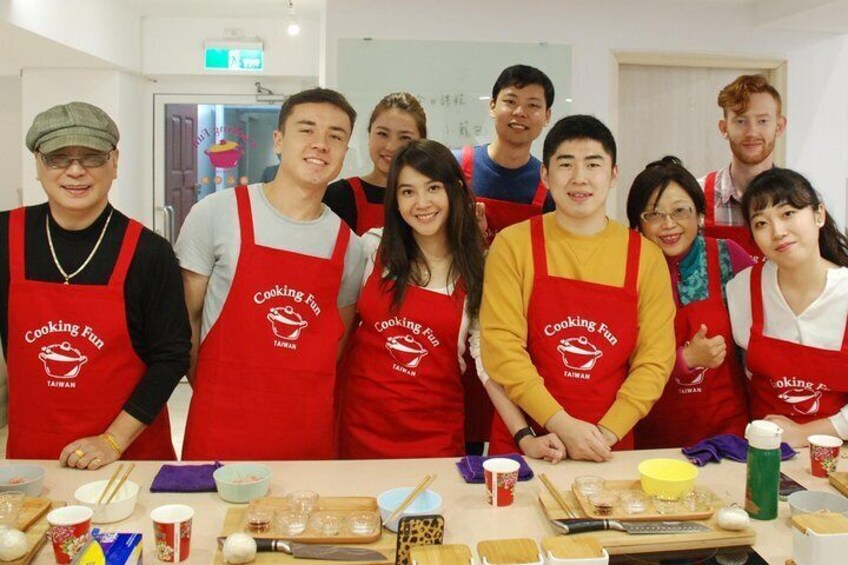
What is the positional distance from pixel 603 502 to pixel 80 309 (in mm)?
1279

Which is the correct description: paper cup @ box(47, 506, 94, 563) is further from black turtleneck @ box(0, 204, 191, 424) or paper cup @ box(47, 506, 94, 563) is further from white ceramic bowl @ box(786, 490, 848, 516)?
white ceramic bowl @ box(786, 490, 848, 516)

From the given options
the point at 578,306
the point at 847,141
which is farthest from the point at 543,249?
the point at 847,141

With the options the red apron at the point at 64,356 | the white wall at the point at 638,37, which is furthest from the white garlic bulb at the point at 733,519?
the white wall at the point at 638,37

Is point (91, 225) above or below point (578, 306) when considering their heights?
above

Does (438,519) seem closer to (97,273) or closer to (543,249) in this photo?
(543,249)

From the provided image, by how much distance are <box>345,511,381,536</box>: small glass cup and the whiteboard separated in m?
3.48

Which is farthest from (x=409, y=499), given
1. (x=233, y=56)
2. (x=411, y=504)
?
(x=233, y=56)

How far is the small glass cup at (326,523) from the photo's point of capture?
53.9 inches

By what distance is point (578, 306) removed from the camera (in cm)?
199

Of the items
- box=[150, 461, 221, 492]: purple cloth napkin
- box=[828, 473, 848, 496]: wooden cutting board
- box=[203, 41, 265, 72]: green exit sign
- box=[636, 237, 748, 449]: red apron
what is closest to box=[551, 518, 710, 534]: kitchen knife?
box=[828, 473, 848, 496]: wooden cutting board

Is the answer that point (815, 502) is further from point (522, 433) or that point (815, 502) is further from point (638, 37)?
A: point (638, 37)

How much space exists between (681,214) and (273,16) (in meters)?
4.67

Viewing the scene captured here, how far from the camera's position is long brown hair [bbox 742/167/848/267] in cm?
199

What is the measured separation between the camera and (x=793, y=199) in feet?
6.50
